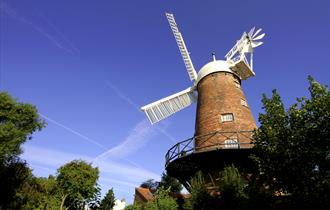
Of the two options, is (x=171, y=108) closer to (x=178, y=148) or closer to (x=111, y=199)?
(x=178, y=148)

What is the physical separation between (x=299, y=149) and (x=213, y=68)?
398 inches

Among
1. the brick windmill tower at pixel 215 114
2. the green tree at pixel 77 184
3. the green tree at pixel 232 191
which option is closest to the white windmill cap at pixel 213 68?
the brick windmill tower at pixel 215 114

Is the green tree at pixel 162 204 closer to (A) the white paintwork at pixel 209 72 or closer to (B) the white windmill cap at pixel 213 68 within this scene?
(A) the white paintwork at pixel 209 72

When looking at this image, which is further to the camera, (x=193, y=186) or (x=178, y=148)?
(x=178, y=148)

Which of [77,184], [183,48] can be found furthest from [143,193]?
[183,48]

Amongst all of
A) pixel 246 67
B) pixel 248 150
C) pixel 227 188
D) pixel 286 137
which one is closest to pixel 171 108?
pixel 246 67

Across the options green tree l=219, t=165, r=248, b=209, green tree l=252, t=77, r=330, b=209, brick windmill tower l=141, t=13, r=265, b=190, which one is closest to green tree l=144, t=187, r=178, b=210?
brick windmill tower l=141, t=13, r=265, b=190

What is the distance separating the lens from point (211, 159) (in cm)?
1594

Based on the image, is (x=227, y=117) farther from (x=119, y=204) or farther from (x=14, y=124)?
(x=119, y=204)

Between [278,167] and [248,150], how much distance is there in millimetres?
3294

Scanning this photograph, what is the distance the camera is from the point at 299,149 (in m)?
11.2

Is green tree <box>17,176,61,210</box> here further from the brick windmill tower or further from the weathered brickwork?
the weathered brickwork

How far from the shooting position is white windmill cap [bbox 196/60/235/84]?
65.8 feet

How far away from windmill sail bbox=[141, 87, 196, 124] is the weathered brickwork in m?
2.27
